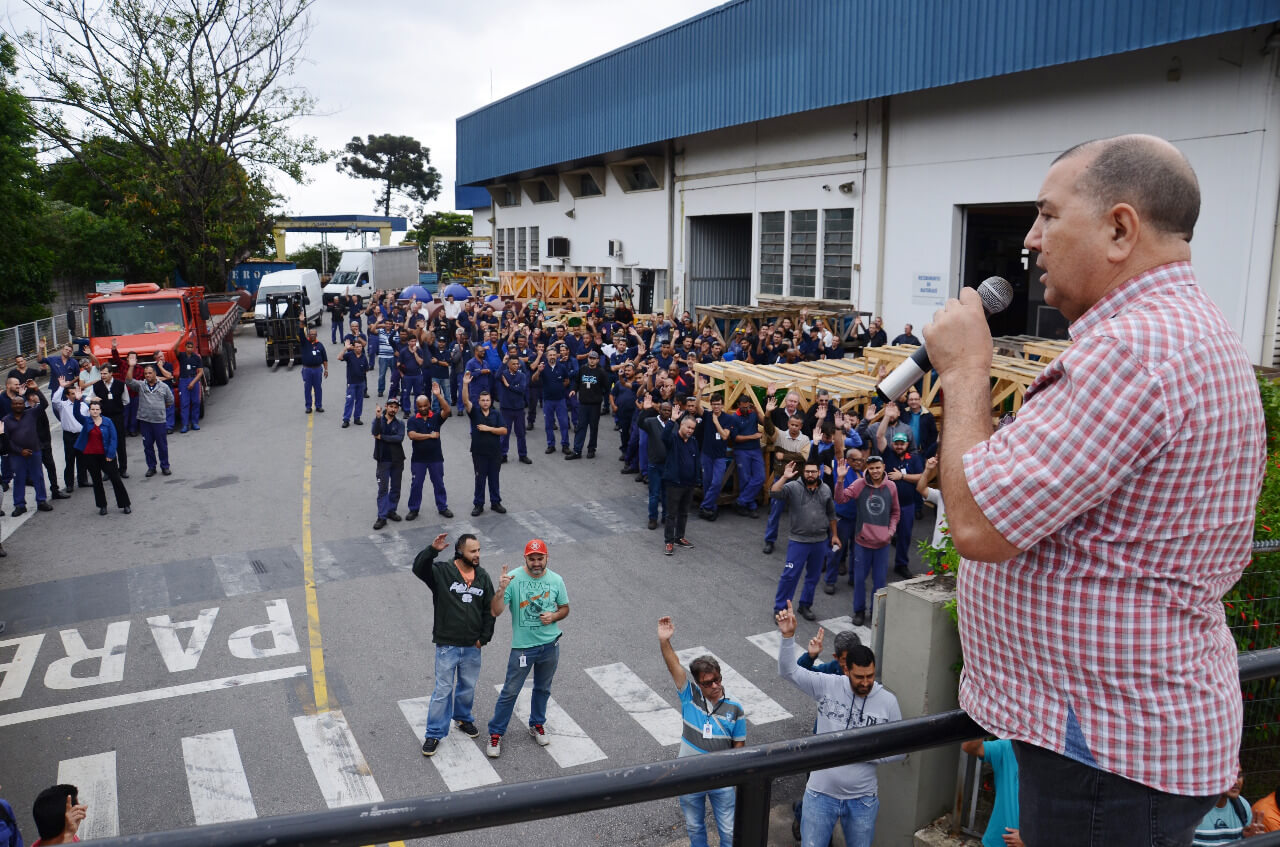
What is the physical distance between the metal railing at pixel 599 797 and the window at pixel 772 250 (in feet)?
85.2

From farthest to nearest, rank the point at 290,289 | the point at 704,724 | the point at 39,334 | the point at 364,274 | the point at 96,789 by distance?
the point at 364,274, the point at 290,289, the point at 39,334, the point at 96,789, the point at 704,724

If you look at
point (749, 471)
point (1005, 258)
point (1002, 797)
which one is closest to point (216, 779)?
point (1002, 797)

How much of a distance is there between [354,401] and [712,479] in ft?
35.2

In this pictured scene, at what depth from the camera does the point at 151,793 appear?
762 centimetres

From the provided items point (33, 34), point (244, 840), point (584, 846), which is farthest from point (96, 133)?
point (244, 840)

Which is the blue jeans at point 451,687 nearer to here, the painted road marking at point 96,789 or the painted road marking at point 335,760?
the painted road marking at point 335,760

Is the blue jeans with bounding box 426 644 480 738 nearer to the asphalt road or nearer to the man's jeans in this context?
the asphalt road

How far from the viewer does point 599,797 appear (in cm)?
156

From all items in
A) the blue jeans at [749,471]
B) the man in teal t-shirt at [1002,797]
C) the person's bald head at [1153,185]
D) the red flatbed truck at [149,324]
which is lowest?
the blue jeans at [749,471]

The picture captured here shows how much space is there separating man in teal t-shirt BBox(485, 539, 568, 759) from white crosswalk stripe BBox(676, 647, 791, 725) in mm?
1616

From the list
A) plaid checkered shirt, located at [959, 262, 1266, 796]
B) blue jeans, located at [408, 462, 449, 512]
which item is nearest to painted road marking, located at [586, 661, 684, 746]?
blue jeans, located at [408, 462, 449, 512]

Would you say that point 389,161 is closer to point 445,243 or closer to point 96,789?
point 445,243

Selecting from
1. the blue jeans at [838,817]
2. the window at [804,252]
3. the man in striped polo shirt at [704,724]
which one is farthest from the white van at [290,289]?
the blue jeans at [838,817]

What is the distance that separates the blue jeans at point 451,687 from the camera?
321 inches
